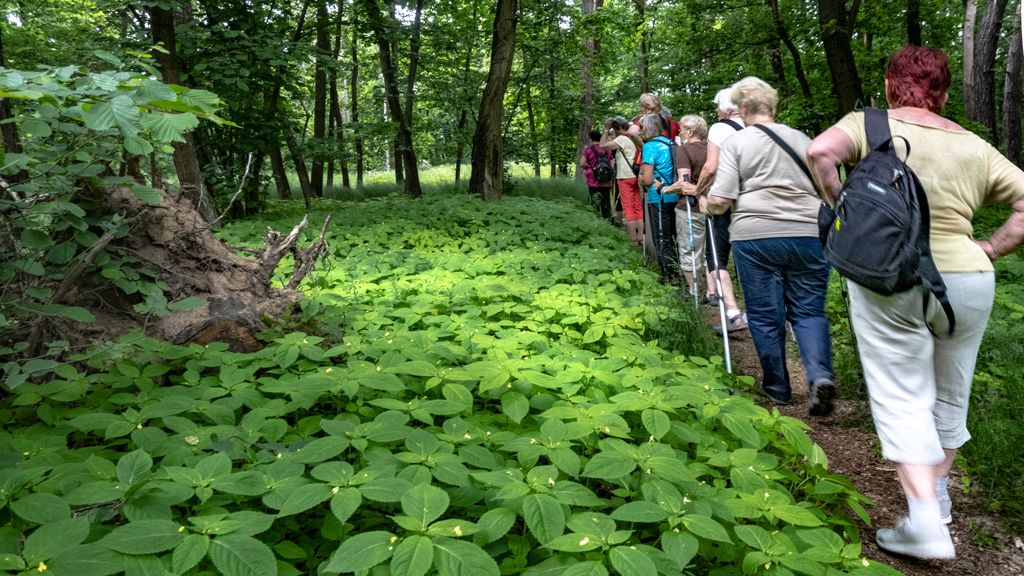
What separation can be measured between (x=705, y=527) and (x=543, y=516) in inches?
19.7

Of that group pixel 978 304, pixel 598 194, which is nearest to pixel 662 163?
pixel 978 304

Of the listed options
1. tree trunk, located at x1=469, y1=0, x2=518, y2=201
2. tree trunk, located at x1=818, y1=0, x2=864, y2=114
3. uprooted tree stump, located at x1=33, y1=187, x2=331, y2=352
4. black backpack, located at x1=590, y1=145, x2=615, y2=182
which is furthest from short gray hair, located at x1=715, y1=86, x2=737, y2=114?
tree trunk, located at x1=469, y1=0, x2=518, y2=201

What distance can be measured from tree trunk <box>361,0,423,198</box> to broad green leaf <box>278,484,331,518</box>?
37.8 feet

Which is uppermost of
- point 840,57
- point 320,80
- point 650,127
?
point 320,80

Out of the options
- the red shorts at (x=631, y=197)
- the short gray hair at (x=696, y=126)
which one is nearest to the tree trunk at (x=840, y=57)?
the red shorts at (x=631, y=197)

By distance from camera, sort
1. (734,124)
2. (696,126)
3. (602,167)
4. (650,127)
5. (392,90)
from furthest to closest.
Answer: (392,90)
(602,167)
(650,127)
(696,126)
(734,124)

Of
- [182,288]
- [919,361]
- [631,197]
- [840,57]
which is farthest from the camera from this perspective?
[631,197]

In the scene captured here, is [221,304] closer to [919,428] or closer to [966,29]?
[919,428]

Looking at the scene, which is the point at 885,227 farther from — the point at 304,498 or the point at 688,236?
the point at 688,236

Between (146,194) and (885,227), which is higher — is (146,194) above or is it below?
above

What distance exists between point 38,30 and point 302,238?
1034 centimetres

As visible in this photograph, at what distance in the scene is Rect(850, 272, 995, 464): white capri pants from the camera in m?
2.44

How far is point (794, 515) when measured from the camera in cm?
201

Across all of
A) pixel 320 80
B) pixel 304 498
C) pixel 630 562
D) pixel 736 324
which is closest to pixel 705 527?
pixel 630 562
